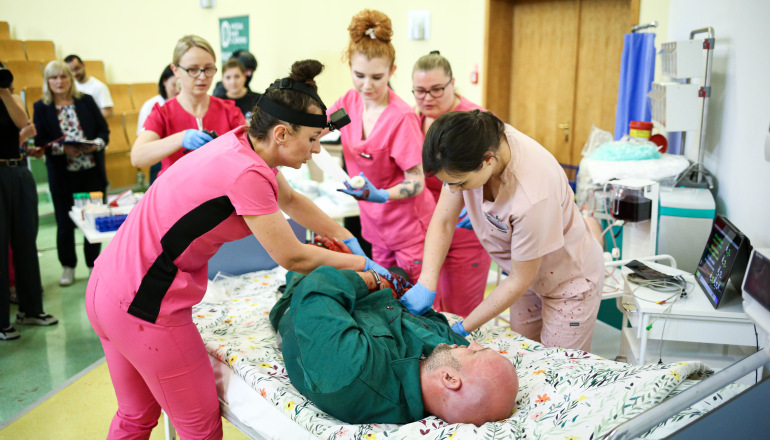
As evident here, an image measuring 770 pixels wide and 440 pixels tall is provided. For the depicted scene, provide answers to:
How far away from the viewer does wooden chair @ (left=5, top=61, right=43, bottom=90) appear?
596 cm

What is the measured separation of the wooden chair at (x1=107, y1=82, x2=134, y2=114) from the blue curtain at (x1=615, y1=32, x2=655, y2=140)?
5662 millimetres

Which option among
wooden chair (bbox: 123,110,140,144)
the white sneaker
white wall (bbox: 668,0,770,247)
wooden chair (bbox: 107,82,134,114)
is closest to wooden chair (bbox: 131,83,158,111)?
wooden chair (bbox: 107,82,134,114)

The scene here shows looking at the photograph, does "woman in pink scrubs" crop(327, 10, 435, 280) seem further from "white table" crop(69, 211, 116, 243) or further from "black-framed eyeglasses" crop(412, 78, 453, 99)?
"white table" crop(69, 211, 116, 243)

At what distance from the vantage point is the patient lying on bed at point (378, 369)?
1.43 metres

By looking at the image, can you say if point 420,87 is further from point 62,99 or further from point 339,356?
point 62,99

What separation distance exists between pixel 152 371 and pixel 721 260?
1.81 m

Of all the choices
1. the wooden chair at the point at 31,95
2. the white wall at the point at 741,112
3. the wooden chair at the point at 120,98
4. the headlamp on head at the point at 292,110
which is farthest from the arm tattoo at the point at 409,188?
the wooden chair at the point at 120,98

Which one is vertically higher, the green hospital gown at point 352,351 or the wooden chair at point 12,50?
the wooden chair at point 12,50

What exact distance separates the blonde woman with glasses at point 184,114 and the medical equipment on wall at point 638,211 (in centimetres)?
180

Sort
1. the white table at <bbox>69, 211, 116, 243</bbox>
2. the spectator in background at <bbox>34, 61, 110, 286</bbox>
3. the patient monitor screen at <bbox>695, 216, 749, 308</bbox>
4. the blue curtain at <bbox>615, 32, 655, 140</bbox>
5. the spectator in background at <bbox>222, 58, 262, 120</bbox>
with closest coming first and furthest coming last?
the patient monitor screen at <bbox>695, 216, 749, 308</bbox>
the white table at <bbox>69, 211, 116, 243</bbox>
the blue curtain at <bbox>615, 32, 655, 140</bbox>
the spectator in background at <bbox>34, 61, 110, 286</bbox>
the spectator in background at <bbox>222, 58, 262, 120</bbox>

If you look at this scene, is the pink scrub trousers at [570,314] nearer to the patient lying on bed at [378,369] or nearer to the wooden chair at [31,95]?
the patient lying on bed at [378,369]

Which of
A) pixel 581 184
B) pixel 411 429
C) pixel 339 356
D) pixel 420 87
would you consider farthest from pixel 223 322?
pixel 581 184

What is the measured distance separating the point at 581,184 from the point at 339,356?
233cm

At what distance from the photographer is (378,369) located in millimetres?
1479
